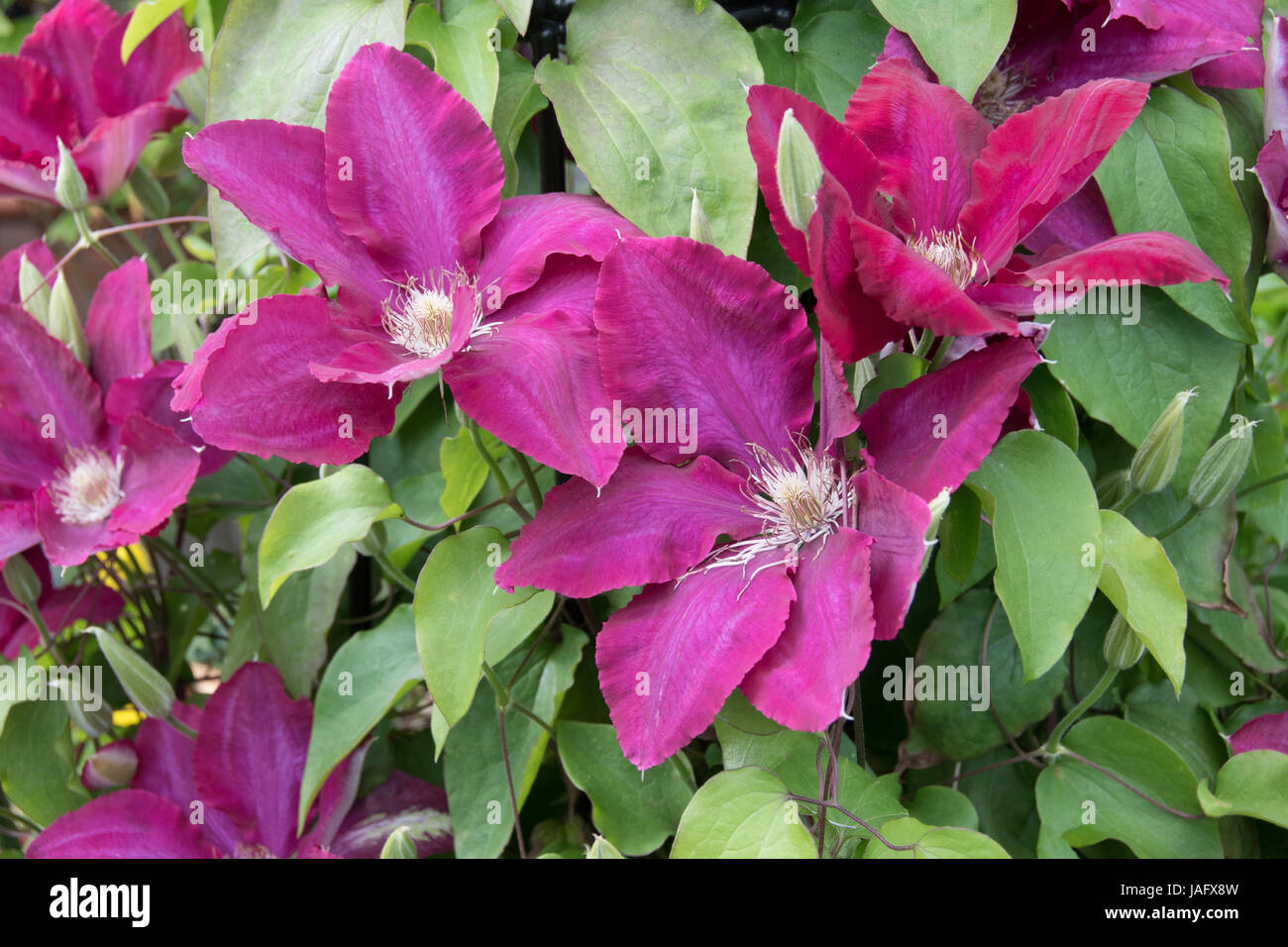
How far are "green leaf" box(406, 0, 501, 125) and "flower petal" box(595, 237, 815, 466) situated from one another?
0.15 metres

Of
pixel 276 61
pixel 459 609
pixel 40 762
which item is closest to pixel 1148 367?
pixel 459 609

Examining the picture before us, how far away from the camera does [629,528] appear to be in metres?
0.48

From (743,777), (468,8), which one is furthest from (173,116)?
(743,777)

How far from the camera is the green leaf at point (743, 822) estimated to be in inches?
17.9

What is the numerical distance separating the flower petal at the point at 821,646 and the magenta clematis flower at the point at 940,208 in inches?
3.4

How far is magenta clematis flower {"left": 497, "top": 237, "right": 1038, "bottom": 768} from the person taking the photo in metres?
0.42

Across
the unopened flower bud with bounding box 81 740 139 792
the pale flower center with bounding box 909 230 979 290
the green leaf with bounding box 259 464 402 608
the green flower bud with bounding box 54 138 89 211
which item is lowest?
the unopened flower bud with bounding box 81 740 139 792

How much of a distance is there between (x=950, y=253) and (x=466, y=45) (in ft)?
0.88

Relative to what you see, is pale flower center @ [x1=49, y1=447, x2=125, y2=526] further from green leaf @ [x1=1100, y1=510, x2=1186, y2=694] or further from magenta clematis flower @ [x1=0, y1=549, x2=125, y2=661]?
green leaf @ [x1=1100, y1=510, x2=1186, y2=694]

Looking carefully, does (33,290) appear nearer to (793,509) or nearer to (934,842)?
(793,509)

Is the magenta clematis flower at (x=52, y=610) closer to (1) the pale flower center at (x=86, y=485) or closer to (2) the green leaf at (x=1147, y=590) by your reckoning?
(1) the pale flower center at (x=86, y=485)

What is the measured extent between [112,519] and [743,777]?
40 centimetres

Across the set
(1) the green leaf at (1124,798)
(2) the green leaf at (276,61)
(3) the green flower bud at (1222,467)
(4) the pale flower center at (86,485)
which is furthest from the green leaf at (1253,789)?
(4) the pale flower center at (86,485)

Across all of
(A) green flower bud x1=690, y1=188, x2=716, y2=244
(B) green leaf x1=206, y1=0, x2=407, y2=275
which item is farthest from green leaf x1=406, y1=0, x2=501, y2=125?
(A) green flower bud x1=690, y1=188, x2=716, y2=244
